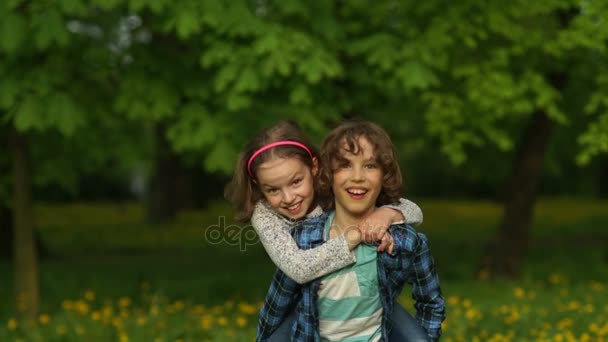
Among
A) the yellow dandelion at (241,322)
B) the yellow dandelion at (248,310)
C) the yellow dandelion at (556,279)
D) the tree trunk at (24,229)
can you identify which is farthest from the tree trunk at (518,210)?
the tree trunk at (24,229)

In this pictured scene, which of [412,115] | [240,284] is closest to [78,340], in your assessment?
[240,284]

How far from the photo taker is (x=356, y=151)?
109 inches

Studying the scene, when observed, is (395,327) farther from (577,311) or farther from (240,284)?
(240,284)

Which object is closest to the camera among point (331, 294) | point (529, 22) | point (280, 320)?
point (331, 294)

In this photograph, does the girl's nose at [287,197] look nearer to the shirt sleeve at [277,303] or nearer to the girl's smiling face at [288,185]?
the girl's smiling face at [288,185]

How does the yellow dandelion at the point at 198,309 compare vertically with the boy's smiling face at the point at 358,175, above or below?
below

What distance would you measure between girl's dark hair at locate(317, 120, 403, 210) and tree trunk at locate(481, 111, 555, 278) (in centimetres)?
775

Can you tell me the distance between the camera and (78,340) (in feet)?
21.0

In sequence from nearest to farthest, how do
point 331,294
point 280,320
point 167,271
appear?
1. point 331,294
2. point 280,320
3. point 167,271

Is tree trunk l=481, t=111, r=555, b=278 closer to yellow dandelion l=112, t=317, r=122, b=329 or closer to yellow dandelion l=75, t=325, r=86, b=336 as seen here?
yellow dandelion l=112, t=317, r=122, b=329

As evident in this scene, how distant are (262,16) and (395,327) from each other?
4.52m

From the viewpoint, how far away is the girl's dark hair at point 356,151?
2781 mm

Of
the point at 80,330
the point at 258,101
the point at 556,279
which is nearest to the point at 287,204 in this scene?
the point at 258,101

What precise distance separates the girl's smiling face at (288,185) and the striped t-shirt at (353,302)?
13 centimetres
